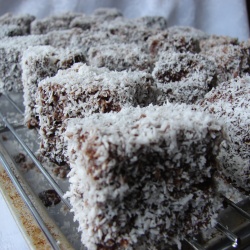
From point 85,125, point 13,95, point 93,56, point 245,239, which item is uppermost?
point 85,125

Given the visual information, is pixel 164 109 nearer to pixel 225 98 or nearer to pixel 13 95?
pixel 225 98

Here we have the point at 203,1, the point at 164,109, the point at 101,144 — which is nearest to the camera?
the point at 101,144

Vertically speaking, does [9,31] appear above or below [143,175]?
below

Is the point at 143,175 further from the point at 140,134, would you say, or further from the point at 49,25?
the point at 49,25

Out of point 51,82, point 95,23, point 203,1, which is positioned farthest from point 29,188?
point 203,1

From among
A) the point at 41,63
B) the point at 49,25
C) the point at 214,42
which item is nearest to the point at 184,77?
the point at 41,63

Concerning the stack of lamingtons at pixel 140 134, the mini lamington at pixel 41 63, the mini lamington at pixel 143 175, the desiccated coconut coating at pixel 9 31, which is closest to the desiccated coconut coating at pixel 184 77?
the stack of lamingtons at pixel 140 134

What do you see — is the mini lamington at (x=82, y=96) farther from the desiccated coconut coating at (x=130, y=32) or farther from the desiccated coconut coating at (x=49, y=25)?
the desiccated coconut coating at (x=49, y=25)
